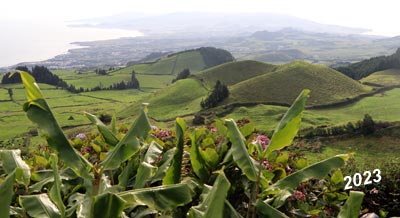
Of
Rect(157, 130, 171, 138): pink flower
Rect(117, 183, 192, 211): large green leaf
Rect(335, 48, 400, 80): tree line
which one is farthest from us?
Rect(335, 48, 400, 80): tree line

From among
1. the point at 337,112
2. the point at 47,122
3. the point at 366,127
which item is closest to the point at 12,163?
the point at 47,122

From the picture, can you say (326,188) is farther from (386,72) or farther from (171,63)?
(171,63)

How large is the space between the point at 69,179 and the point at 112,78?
9861 centimetres

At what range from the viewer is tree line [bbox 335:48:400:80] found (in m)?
74.2

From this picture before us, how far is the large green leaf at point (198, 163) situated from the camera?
8.84ft

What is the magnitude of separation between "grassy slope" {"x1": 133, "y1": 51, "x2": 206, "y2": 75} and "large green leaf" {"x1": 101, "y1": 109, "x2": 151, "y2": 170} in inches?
4164

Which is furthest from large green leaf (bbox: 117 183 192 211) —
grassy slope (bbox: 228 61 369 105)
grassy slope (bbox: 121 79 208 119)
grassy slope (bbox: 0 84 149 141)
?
grassy slope (bbox: 121 79 208 119)

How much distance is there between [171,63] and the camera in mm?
114438

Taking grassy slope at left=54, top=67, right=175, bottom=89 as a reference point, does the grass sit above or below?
above

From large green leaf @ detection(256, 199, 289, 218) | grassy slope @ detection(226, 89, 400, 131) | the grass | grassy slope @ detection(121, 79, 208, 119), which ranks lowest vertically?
grassy slope @ detection(121, 79, 208, 119)

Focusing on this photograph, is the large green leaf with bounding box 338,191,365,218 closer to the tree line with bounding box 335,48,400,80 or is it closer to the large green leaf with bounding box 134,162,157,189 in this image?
the large green leaf with bounding box 134,162,157,189

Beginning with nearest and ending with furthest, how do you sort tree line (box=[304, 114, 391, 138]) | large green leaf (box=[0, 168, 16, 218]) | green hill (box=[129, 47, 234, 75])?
large green leaf (box=[0, 168, 16, 218]) < tree line (box=[304, 114, 391, 138]) < green hill (box=[129, 47, 234, 75])

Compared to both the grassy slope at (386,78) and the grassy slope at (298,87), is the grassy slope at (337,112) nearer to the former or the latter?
the grassy slope at (298,87)

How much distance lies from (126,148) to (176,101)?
212 ft
